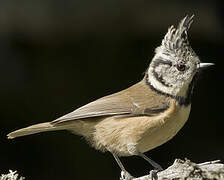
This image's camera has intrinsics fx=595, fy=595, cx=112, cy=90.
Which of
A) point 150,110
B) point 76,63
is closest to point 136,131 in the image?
point 150,110

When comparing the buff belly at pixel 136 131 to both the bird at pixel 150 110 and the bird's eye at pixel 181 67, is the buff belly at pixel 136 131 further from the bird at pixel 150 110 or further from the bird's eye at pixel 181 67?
the bird's eye at pixel 181 67

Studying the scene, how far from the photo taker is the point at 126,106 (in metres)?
5.76

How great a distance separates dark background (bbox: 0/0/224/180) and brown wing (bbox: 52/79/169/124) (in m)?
2.38

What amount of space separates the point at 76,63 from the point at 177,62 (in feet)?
9.78

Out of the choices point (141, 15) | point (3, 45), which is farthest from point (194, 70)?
point (3, 45)

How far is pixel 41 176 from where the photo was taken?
8359 millimetres

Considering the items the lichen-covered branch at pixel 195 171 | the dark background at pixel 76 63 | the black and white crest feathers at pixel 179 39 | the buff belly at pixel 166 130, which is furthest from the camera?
the dark background at pixel 76 63

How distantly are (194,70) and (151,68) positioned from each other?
20.6 inches

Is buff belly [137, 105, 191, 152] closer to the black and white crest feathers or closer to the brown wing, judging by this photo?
the brown wing

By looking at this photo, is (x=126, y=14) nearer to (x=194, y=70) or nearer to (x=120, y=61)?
(x=120, y=61)

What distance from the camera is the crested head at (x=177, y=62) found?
18.2ft

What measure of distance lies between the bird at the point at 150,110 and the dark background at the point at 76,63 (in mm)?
2350

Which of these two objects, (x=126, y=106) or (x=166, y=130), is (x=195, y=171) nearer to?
(x=166, y=130)

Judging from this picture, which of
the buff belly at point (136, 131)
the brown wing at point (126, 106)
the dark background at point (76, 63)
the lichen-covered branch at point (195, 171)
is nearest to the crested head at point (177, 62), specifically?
the brown wing at point (126, 106)
